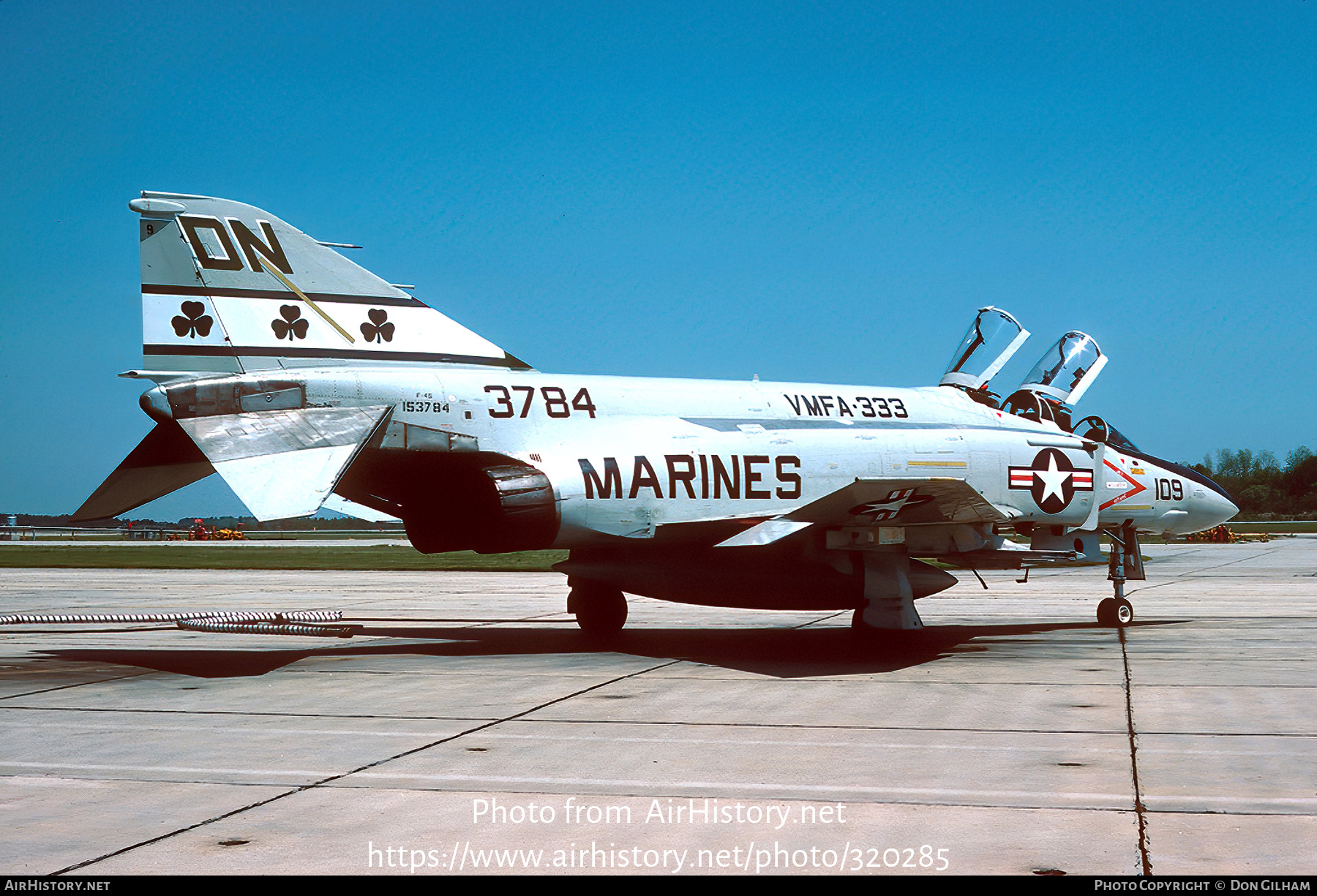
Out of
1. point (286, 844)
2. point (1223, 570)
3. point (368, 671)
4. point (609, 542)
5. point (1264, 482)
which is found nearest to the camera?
point (286, 844)

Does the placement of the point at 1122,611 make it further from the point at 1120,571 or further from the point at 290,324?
the point at 290,324

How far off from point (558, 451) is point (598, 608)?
258cm

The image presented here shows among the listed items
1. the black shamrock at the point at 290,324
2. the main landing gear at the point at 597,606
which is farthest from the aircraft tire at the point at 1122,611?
the black shamrock at the point at 290,324

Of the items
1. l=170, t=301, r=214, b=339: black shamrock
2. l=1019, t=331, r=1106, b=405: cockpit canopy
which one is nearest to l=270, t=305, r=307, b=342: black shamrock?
l=170, t=301, r=214, b=339: black shamrock

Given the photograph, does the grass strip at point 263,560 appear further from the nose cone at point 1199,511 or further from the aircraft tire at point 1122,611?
the nose cone at point 1199,511

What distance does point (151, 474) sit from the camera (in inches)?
426

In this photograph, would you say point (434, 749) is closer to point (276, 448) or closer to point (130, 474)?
point (276, 448)

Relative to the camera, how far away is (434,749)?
6.66 meters

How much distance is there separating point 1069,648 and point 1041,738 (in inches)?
229

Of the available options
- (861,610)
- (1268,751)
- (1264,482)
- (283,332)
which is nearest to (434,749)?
(1268,751)

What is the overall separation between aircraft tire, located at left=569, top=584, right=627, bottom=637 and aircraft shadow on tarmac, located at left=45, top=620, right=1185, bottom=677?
170mm

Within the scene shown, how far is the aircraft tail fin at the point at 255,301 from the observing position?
35.5ft

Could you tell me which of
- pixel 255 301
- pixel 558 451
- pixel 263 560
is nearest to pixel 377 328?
pixel 255 301

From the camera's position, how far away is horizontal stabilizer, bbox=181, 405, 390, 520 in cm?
870
